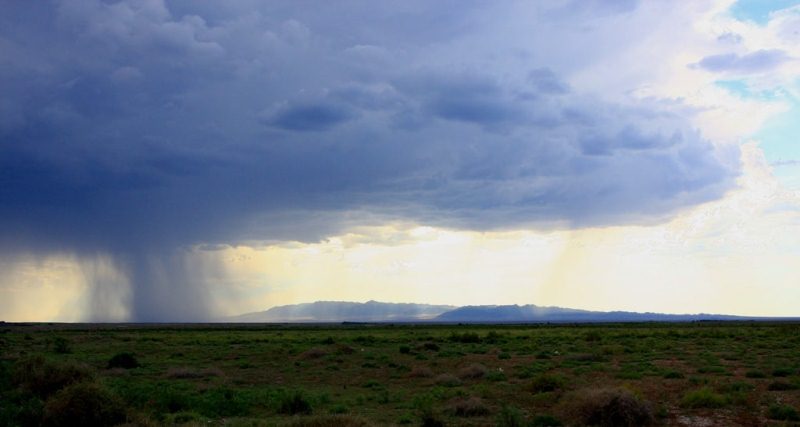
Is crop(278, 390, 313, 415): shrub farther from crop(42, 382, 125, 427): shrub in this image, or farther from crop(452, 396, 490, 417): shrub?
crop(42, 382, 125, 427): shrub

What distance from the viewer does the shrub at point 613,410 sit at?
719 inches

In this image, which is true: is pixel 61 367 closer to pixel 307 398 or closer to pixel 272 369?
pixel 307 398

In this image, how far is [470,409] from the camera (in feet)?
68.1

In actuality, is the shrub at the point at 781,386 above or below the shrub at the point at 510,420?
below

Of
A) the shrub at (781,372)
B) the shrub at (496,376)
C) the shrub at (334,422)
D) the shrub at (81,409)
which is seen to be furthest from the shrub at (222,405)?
the shrub at (781,372)

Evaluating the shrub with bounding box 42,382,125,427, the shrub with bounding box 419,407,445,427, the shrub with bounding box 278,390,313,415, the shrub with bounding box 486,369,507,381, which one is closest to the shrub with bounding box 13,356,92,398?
the shrub with bounding box 42,382,125,427

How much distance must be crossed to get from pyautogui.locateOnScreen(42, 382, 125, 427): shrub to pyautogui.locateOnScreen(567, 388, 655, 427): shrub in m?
13.6

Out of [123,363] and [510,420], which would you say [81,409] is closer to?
[510,420]

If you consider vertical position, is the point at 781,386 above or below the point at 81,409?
below

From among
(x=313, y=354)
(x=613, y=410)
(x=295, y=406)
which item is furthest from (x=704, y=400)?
(x=313, y=354)

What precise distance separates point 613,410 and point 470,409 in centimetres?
464

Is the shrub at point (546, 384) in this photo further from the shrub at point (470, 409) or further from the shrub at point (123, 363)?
the shrub at point (123, 363)

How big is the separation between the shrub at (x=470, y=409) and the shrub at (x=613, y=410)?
3.22m

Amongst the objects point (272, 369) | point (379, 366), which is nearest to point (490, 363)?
point (379, 366)
